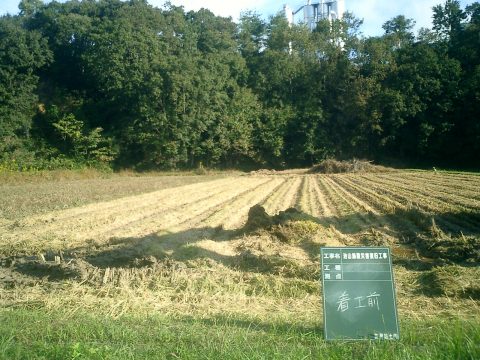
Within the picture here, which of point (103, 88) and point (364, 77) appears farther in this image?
point (364, 77)

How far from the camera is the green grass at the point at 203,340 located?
14.2 ft

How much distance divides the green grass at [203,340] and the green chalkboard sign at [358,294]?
0.15m

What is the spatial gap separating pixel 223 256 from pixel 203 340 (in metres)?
4.49

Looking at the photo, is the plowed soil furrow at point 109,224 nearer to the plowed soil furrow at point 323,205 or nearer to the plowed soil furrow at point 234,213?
the plowed soil furrow at point 234,213

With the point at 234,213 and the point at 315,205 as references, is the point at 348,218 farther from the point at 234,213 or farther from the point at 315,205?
the point at 234,213

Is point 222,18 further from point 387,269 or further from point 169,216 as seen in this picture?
point 387,269

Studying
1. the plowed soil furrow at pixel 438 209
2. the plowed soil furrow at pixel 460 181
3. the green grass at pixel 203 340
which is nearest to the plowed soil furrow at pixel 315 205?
the plowed soil furrow at pixel 438 209

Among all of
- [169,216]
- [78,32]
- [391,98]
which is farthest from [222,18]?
[169,216]

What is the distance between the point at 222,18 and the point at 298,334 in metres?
60.9

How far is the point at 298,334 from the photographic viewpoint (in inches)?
200

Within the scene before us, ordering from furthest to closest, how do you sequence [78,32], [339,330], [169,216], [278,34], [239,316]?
[278,34], [78,32], [169,216], [239,316], [339,330]

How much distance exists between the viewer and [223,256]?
927 cm

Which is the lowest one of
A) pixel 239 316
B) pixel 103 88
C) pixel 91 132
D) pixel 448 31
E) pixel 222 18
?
pixel 239 316

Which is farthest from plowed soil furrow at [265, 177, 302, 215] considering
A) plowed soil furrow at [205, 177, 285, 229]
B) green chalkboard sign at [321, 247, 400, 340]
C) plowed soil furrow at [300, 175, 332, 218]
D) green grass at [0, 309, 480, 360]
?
green chalkboard sign at [321, 247, 400, 340]
